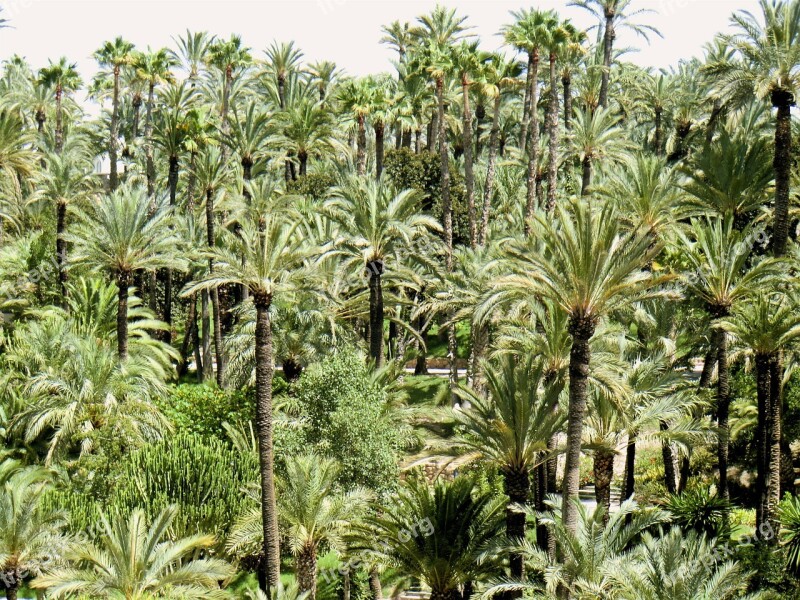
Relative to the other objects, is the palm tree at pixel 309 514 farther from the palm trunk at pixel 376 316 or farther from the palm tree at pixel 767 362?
the palm tree at pixel 767 362

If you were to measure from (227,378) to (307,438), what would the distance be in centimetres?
878

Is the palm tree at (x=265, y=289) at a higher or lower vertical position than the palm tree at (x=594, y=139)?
lower

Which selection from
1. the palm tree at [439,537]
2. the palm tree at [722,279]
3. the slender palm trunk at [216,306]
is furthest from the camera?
the slender palm trunk at [216,306]

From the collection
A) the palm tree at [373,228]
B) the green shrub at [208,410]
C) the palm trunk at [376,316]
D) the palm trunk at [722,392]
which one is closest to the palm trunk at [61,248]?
the green shrub at [208,410]

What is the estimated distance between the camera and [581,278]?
78.1ft

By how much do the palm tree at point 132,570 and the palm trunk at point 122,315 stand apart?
43.5ft

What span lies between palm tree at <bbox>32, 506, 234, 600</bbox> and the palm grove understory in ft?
0.28

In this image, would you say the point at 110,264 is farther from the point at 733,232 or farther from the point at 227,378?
the point at 733,232

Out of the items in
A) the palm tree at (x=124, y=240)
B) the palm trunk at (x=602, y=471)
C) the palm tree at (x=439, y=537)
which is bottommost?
the palm tree at (x=439, y=537)

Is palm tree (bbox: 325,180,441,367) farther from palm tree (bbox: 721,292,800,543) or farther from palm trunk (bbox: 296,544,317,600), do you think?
palm tree (bbox: 721,292,800,543)

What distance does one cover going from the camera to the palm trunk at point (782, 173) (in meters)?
33.5

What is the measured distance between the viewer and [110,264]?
3841cm

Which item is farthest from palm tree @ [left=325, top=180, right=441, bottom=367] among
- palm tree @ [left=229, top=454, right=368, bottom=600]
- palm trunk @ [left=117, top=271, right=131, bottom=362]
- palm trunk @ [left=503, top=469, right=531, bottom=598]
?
palm trunk @ [left=503, top=469, right=531, bottom=598]

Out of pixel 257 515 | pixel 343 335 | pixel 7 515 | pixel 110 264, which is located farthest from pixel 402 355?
pixel 7 515
